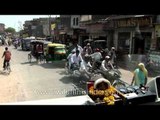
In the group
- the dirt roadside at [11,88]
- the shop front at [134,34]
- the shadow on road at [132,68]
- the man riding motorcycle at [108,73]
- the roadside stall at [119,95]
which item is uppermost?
the shop front at [134,34]

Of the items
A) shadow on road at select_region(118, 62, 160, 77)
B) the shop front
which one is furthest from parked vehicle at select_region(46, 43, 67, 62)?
the shop front

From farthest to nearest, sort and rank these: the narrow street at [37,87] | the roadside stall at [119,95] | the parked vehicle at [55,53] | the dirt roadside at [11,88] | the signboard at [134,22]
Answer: the parked vehicle at [55,53] → the signboard at [134,22] → the narrow street at [37,87] → the dirt roadside at [11,88] → the roadside stall at [119,95]

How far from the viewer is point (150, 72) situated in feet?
51.5

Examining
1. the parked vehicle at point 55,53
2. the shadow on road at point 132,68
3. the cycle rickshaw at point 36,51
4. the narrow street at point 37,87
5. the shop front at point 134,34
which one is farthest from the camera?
the cycle rickshaw at point 36,51

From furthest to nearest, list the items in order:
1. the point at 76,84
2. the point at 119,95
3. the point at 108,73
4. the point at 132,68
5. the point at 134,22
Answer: the point at 134,22
the point at 132,68
the point at 76,84
the point at 108,73
the point at 119,95

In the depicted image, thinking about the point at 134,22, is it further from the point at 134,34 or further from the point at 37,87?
the point at 37,87

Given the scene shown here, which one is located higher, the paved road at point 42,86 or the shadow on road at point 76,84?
the shadow on road at point 76,84

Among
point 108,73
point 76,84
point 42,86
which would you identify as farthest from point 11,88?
point 108,73

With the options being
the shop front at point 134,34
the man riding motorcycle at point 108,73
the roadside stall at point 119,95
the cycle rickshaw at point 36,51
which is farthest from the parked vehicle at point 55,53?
the roadside stall at point 119,95

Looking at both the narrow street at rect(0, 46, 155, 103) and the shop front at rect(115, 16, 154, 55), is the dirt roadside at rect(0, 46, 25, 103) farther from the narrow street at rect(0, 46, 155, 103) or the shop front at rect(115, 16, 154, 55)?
the shop front at rect(115, 16, 154, 55)

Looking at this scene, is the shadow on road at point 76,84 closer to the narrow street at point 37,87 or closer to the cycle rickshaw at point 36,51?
the narrow street at point 37,87

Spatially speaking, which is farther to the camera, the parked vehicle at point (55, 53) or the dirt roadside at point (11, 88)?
the parked vehicle at point (55, 53)
